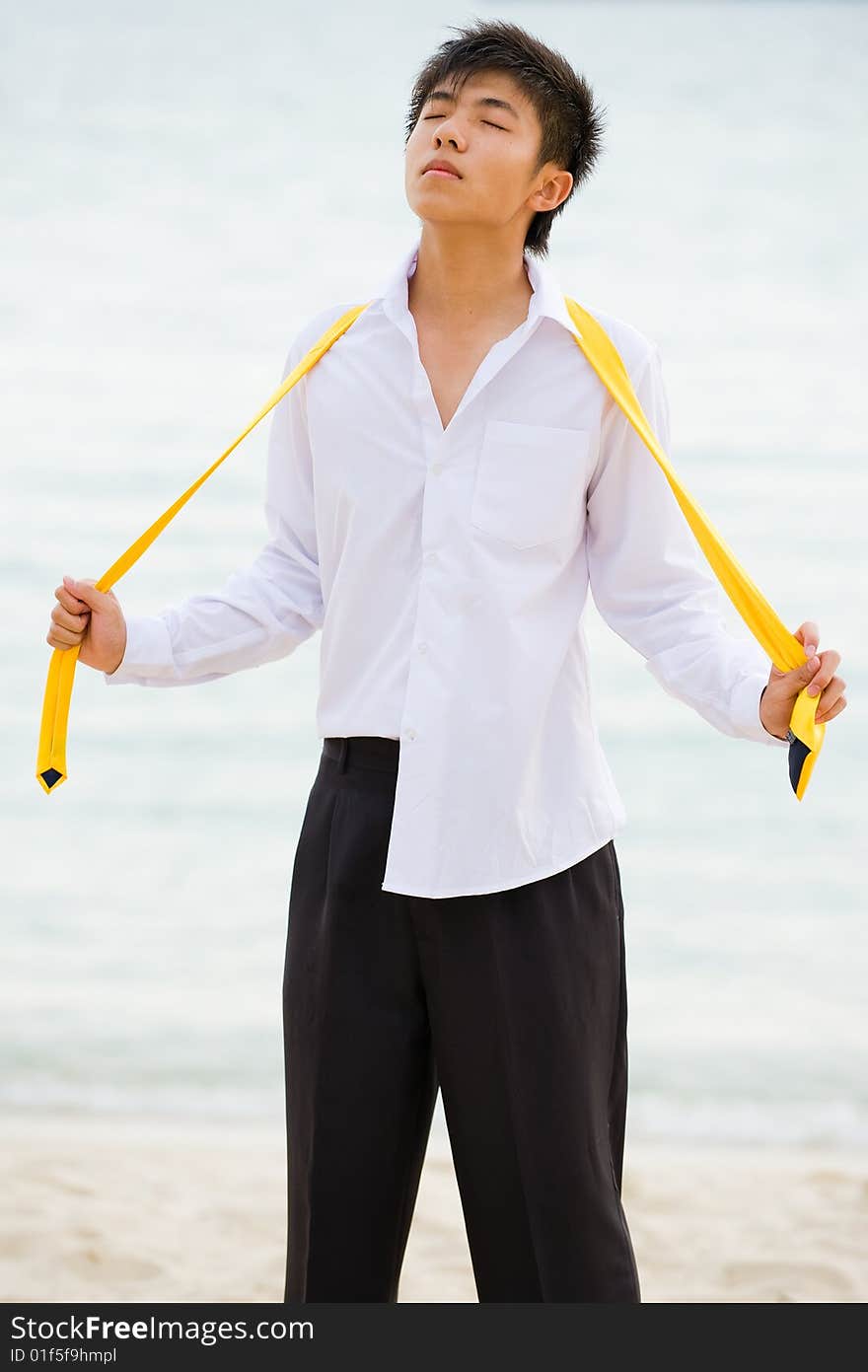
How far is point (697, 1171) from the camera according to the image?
3.86m

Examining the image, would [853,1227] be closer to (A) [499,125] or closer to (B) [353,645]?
(B) [353,645]

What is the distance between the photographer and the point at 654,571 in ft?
6.63

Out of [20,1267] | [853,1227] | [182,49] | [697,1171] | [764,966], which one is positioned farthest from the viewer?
[182,49]

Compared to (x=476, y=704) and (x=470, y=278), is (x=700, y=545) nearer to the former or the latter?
(x=476, y=704)

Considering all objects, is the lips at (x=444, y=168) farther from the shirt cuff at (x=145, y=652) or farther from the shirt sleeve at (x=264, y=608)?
the shirt cuff at (x=145, y=652)

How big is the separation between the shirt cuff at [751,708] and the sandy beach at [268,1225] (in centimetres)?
161

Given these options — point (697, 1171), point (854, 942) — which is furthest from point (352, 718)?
point (854, 942)

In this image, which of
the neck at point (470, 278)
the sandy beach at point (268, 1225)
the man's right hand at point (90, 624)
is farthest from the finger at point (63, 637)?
the sandy beach at point (268, 1225)

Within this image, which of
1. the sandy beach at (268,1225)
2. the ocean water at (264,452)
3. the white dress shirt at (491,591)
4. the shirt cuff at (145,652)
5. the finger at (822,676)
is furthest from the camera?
the ocean water at (264,452)

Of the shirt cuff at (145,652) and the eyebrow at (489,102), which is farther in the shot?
the shirt cuff at (145,652)

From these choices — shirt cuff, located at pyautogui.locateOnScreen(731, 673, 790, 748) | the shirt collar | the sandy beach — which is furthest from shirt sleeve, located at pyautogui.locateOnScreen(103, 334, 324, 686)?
the sandy beach

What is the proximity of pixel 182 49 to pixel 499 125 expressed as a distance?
47.4 feet

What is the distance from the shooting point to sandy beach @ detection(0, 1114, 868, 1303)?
10.4 feet

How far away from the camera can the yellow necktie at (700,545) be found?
182 centimetres
